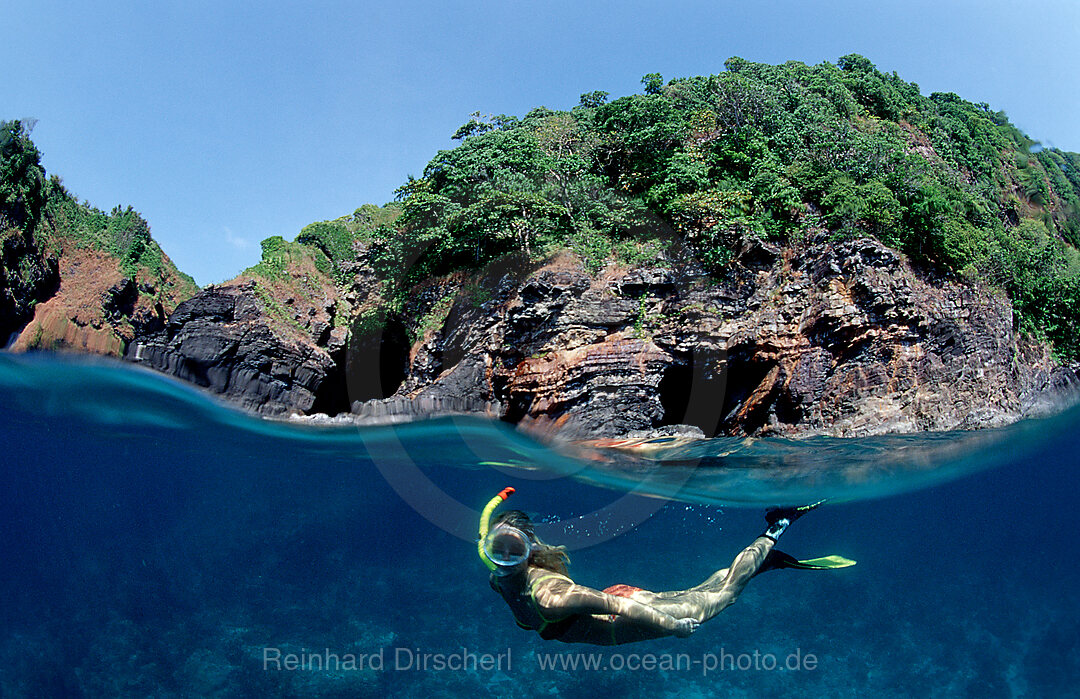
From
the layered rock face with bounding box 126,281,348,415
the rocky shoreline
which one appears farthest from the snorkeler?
the layered rock face with bounding box 126,281,348,415

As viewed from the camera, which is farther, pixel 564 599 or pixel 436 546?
pixel 436 546

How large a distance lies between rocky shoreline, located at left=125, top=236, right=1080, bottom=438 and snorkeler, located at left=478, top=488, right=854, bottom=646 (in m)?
6.46

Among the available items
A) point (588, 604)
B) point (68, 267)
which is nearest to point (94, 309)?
point (68, 267)

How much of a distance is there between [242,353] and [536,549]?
35.3 feet

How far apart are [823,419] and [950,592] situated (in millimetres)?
38095

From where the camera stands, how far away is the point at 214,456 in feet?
54.5

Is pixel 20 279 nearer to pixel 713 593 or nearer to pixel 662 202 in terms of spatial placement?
pixel 662 202

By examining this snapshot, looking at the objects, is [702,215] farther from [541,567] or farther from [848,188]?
[541,567]

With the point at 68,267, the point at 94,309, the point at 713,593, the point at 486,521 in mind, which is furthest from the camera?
the point at 68,267

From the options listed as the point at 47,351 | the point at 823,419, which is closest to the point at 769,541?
the point at 823,419

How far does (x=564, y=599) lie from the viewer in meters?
3.50

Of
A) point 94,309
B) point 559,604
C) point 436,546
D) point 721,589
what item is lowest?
point 436,546

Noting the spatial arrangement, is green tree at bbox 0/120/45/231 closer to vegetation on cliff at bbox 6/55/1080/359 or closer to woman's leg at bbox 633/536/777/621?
vegetation on cliff at bbox 6/55/1080/359

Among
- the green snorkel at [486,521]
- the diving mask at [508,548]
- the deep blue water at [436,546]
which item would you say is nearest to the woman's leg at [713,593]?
the diving mask at [508,548]
